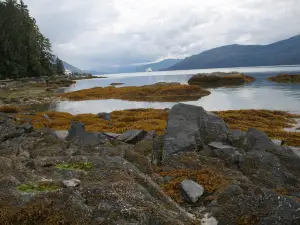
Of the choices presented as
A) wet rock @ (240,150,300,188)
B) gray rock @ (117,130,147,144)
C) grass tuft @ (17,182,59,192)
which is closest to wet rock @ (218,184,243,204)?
wet rock @ (240,150,300,188)

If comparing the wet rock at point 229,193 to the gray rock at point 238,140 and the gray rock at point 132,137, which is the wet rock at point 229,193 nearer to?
the gray rock at point 238,140

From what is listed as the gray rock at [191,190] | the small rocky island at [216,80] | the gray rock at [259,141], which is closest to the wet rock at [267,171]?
the gray rock at [259,141]

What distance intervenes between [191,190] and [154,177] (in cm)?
175

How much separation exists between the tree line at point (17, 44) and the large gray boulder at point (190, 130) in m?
81.1

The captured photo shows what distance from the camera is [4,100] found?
4359 cm

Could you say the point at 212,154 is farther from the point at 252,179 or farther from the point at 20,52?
the point at 20,52

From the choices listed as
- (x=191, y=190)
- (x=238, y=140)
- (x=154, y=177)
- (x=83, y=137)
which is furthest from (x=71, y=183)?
(x=238, y=140)

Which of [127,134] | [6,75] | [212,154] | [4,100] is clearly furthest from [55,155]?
[6,75]

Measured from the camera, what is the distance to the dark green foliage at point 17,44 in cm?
8419

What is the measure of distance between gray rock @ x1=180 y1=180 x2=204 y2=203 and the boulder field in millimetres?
32

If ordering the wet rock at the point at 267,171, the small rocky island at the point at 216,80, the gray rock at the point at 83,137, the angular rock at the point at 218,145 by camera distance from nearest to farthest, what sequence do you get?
the wet rock at the point at 267,171, the angular rock at the point at 218,145, the gray rock at the point at 83,137, the small rocky island at the point at 216,80

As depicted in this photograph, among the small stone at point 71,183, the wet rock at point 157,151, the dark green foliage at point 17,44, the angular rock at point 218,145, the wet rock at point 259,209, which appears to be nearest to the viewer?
the wet rock at point 259,209

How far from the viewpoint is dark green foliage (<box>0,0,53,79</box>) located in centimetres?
8419

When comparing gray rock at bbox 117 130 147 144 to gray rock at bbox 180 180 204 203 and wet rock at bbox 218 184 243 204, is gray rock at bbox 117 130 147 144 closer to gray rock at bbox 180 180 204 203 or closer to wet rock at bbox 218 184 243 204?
gray rock at bbox 180 180 204 203
